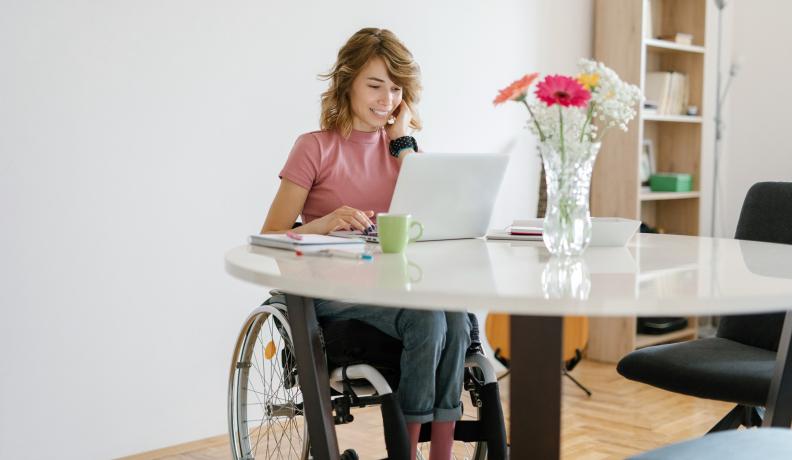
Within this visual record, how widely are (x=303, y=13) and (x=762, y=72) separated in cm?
258

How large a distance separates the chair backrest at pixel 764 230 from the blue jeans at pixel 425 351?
73 centimetres

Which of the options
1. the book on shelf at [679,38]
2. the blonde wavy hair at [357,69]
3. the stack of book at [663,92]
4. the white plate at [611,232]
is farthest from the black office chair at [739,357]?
the book on shelf at [679,38]

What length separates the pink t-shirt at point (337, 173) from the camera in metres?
2.34

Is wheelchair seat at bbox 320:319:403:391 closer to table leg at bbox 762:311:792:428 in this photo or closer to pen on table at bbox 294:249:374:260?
pen on table at bbox 294:249:374:260

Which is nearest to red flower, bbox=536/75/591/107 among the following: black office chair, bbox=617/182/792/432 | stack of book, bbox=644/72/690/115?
black office chair, bbox=617/182/792/432

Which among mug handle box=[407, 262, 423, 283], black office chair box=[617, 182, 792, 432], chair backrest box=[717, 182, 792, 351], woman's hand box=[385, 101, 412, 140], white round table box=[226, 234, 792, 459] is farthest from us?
woman's hand box=[385, 101, 412, 140]

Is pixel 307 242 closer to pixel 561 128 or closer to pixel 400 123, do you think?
pixel 561 128

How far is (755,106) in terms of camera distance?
4617 millimetres

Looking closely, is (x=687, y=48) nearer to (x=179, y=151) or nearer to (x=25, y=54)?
(x=179, y=151)

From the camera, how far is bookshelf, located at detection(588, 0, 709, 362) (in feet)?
13.4

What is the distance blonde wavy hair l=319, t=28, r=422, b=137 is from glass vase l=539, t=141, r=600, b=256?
893mm

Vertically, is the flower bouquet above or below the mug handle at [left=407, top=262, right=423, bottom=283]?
above

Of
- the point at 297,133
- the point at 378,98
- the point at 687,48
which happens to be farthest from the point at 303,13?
the point at 687,48

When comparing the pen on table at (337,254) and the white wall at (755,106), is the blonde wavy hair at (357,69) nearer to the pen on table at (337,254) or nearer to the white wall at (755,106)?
the pen on table at (337,254)
